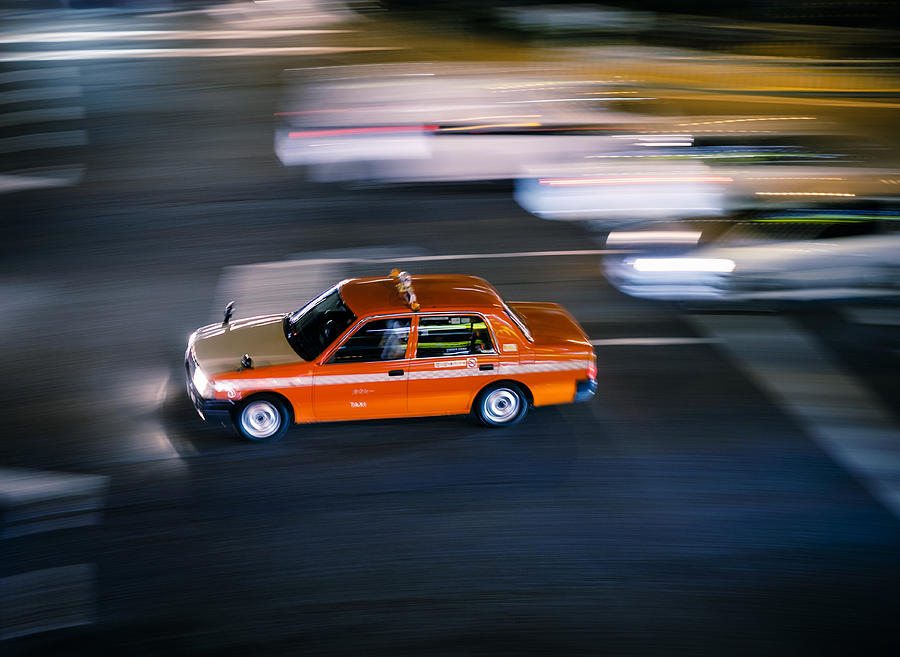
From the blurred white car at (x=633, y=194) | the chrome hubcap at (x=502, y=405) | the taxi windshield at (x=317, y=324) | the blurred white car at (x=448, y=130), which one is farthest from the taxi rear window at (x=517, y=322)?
the blurred white car at (x=448, y=130)

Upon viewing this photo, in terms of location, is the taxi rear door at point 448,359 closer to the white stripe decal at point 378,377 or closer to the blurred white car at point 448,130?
the white stripe decal at point 378,377

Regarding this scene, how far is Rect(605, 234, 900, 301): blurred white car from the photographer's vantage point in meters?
12.0

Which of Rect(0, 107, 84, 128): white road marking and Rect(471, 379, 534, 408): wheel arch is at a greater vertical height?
Rect(0, 107, 84, 128): white road marking

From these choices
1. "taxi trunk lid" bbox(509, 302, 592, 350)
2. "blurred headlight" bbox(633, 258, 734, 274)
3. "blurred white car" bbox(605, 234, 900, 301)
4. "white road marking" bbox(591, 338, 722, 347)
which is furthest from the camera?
"blurred headlight" bbox(633, 258, 734, 274)

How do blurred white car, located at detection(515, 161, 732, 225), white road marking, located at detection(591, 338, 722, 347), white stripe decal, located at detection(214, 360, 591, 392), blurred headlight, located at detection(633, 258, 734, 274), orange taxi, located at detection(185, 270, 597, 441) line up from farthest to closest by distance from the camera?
blurred white car, located at detection(515, 161, 732, 225) → blurred headlight, located at detection(633, 258, 734, 274) → white road marking, located at detection(591, 338, 722, 347) → orange taxi, located at detection(185, 270, 597, 441) → white stripe decal, located at detection(214, 360, 591, 392)

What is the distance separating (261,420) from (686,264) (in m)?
6.65

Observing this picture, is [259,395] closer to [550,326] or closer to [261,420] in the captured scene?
[261,420]

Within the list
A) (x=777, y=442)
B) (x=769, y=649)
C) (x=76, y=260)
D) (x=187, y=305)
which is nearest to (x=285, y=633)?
(x=769, y=649)

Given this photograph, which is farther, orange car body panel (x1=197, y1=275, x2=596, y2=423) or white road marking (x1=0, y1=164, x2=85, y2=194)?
white road marking (x1=0, y1=164, x2=85, y2=194)

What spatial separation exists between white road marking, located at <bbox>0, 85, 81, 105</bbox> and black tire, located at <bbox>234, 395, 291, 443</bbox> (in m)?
16.7

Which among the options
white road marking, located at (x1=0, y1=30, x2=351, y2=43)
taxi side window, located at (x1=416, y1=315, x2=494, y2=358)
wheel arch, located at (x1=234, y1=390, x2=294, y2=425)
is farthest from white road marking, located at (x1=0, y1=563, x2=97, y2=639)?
white road marking, located at (x1=0, y1=30, x2=351, y2=43)

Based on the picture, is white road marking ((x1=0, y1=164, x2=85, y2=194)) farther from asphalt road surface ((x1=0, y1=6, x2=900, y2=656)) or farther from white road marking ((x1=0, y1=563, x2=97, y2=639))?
white road marking ((x1=0, y1=563, x2=97, y2=639))

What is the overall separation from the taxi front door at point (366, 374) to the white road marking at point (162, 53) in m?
20.4

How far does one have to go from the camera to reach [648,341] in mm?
11125
